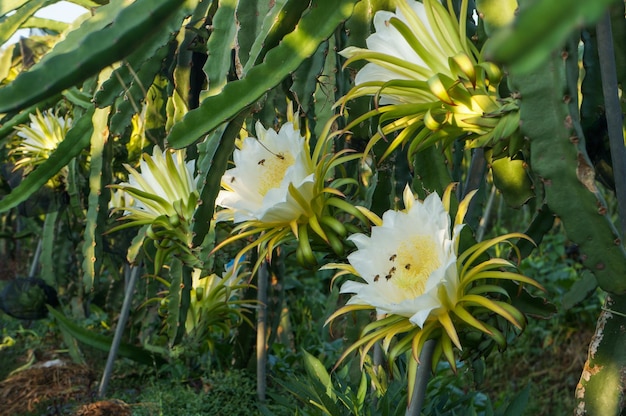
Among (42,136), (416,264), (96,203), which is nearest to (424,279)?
(416,264)

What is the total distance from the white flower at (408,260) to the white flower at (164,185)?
55 cm

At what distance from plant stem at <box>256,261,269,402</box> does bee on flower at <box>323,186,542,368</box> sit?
0.77 m

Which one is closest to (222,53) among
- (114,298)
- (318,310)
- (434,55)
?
(434,55)

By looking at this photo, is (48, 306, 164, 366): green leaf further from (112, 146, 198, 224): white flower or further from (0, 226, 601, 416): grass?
(112, 146, 198, 224): white flower

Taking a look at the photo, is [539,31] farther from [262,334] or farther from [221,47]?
[262,334]

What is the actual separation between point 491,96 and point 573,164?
0.14m

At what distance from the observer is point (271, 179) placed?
1.10 m

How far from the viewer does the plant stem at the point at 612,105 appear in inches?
36.4

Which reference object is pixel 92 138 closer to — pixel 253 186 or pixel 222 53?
pixel 222 53

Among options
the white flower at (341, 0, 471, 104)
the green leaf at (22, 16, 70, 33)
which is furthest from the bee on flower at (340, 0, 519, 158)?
the green leaf at (22, 16, 70, 33)

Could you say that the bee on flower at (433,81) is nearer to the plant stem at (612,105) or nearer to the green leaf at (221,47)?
the plant stem at (612,105)

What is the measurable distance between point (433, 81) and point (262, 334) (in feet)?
3.24

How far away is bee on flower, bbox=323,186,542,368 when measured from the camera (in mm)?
→ 830

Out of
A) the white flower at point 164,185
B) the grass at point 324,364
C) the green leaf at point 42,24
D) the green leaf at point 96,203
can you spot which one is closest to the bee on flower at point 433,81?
the grass at point 324,364
